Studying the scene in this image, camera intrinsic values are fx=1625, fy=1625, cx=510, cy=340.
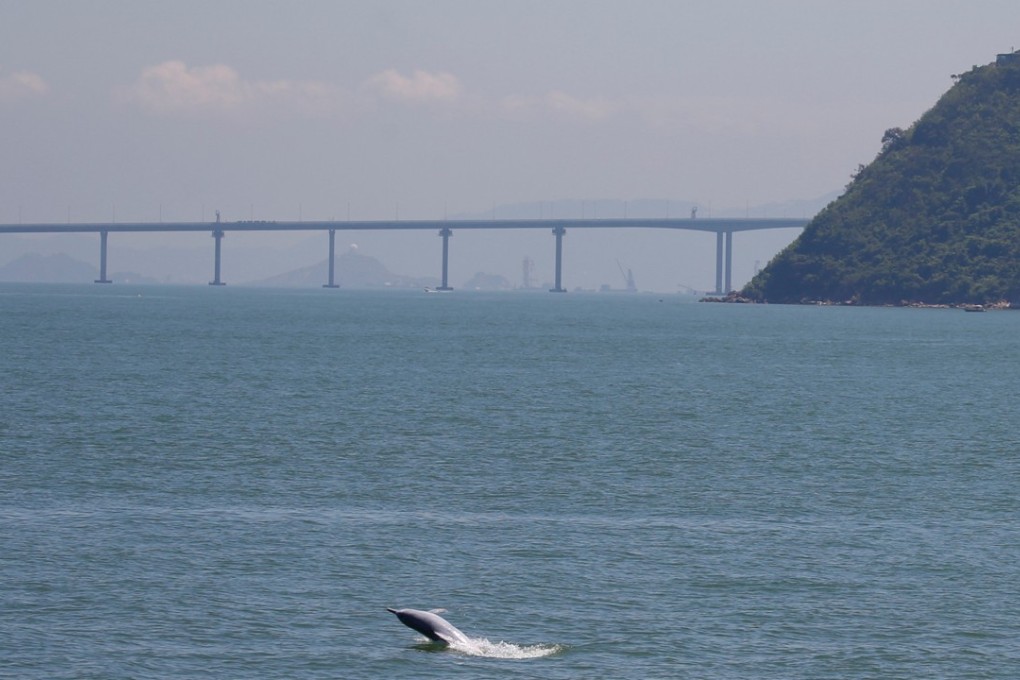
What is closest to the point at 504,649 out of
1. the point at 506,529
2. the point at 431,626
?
the point at 431,626

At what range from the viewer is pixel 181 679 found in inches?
872

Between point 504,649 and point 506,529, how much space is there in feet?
28.5

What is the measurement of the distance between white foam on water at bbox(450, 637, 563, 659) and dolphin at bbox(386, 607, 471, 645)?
99 millimetres

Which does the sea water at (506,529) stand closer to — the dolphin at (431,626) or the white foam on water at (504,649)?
the white foam on water at (504,649)

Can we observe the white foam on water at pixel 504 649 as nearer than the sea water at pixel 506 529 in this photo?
Yes

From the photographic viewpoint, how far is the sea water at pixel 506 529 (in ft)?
78.4

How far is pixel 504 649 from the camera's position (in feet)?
78.3

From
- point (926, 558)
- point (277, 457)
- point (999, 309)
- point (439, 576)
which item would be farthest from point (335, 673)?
point (999, 309)

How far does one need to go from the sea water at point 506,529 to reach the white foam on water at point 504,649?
63mm

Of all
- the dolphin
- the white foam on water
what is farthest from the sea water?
the dolphin

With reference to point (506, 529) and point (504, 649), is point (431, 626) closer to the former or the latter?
point (504, 649)

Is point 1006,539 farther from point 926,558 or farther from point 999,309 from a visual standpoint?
point 999,309

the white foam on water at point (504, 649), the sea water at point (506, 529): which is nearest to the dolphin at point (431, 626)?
the white foam on water at point (504, 649)

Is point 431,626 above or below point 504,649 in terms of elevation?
above
